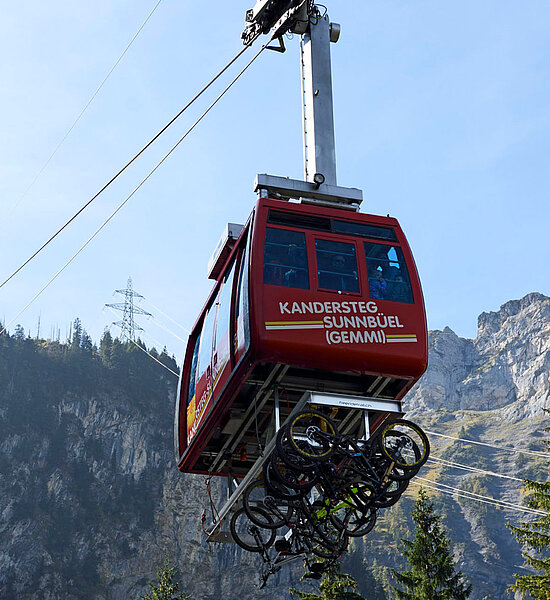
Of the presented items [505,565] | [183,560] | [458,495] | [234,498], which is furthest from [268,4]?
[458,495]

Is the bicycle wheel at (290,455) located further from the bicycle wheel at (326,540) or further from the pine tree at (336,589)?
the pine tree at (336,589)

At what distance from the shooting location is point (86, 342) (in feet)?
463

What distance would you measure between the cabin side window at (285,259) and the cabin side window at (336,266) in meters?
0.22

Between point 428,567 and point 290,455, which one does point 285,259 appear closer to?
point 290,455

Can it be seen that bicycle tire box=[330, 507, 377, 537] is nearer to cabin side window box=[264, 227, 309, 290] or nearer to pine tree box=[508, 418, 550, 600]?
cabin side window box=[264, 227, 309, 290]

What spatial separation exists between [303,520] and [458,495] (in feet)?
625

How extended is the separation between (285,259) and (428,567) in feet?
74.6

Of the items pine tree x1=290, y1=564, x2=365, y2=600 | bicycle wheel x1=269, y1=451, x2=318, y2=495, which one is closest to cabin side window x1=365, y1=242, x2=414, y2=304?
bicycle wheel x1=269, y1=451, x2=318, y2=495

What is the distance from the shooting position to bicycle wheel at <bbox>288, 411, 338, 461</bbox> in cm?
1169

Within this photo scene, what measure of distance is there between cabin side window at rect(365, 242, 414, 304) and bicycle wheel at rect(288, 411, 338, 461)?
72.7 inches

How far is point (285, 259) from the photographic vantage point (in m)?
12.2

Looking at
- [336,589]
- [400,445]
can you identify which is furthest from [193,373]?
[336,589]

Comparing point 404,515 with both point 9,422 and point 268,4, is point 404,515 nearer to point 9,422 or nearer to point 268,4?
point 9,422

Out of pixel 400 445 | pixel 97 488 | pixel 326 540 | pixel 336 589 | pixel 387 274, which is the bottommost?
pixel 336 589
